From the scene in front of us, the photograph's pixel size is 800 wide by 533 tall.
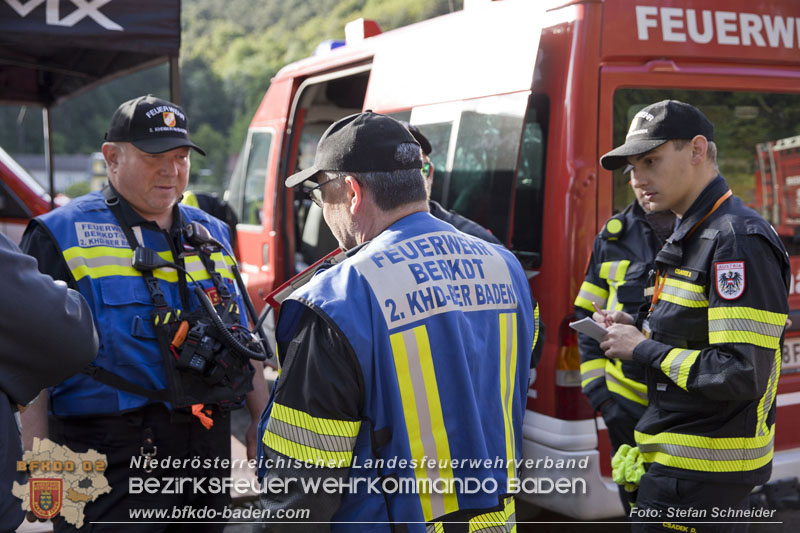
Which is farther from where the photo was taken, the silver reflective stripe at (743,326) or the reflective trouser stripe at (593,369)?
the reflective trouser stripe at (593,369)

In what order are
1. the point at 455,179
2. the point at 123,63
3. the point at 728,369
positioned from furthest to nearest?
the point at 123,63 → the point at 455,179 → the point at 728,369

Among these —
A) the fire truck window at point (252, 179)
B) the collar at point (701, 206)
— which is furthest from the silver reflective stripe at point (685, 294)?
the fire truck window at point (252, 179)

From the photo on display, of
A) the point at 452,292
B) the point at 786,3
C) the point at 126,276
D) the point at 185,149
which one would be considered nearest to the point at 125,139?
the point at 185,149

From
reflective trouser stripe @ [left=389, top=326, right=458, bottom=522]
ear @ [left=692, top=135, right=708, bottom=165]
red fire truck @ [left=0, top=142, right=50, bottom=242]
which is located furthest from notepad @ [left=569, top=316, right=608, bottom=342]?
red fire truck @ [left=0, top=142, right=50, bottom=242]

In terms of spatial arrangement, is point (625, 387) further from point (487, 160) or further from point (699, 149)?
point (487, 160)

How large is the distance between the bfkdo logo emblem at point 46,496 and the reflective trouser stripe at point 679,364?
1.96 meters

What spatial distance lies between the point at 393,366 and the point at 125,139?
1.52 metres

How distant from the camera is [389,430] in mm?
1523

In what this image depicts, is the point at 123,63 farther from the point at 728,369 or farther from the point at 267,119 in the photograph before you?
the point at 728,369

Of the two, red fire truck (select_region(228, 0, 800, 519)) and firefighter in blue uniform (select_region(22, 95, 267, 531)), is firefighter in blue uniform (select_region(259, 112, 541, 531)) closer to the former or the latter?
firefighter in blue uniform (select_region(22, 95, 267, 531))

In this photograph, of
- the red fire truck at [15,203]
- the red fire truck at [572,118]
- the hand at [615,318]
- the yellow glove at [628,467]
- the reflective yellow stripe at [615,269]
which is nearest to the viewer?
the yellow glove at [628,467]

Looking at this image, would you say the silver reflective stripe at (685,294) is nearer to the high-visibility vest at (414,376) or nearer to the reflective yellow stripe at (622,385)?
the reflective yellow stripe at (622,385)

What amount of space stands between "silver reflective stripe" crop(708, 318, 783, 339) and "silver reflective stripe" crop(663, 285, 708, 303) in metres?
0.10

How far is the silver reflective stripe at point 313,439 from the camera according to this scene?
1.46 m
